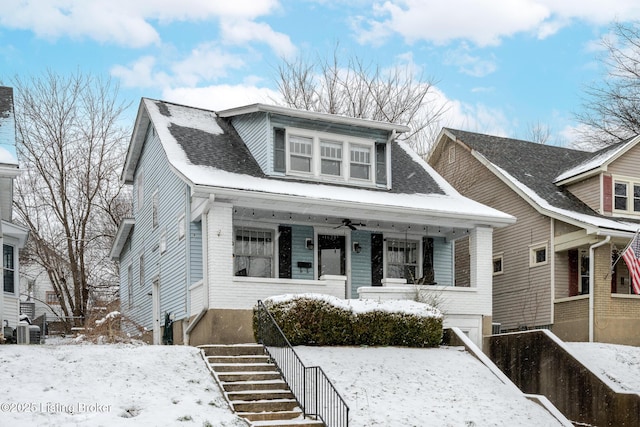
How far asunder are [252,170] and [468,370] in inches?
302

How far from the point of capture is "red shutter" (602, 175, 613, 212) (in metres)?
23.1

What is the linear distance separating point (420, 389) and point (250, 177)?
740 centimetres

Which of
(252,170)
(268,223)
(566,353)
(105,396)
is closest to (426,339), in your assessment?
(566,353)

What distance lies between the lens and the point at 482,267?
19.8 meters

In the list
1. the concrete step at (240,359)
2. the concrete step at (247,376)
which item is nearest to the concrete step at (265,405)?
the concrete step at (247,376)

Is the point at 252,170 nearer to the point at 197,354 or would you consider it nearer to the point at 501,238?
the point at 197,354

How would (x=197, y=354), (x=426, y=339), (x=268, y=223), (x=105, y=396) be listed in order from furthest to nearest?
(x=268, y=223), (x=426, y=339), (x=197, y=354), (x=105, y=396)

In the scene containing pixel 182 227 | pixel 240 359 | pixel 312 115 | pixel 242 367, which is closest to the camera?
pixel 242 367

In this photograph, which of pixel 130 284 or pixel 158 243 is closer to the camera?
pixel 158 243

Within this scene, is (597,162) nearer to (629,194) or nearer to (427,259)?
→ (629,194)

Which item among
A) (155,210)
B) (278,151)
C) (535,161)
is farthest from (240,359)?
(535,161)

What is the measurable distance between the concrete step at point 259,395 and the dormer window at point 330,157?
8019 mm

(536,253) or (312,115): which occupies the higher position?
(312,115)

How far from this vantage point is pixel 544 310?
22.5 meters
